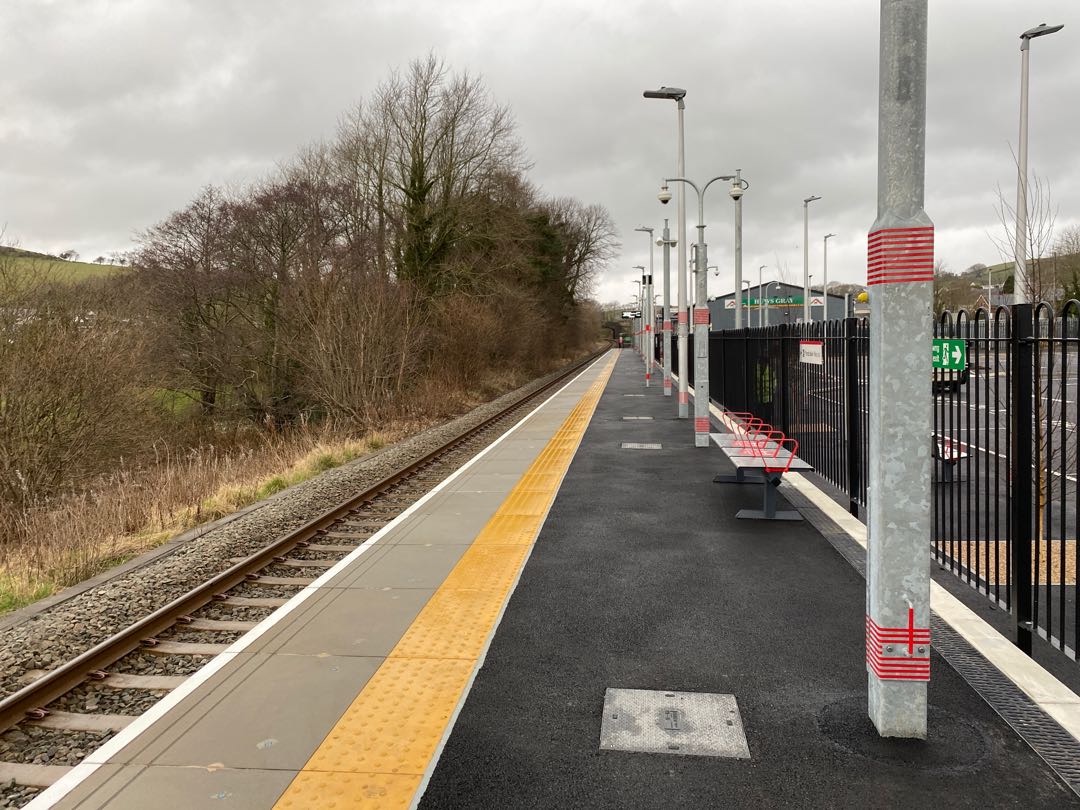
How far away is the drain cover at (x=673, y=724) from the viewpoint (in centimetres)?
403

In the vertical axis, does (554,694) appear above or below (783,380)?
below

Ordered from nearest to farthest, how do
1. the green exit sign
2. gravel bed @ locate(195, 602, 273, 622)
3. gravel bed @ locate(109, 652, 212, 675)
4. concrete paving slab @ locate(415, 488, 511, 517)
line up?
gravel bed @ locate(109, 652, 212, 675)
the green exit sign
gravel bed @ locate(195, 602, 273, 622)
concrete paving slab @ locate(415, 488, 511, 517)

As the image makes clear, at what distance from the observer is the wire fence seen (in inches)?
194

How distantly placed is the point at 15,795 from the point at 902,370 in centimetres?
470

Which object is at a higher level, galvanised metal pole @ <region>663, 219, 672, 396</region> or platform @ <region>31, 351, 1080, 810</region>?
galvanised metal pole @ <region>663, 219, 672, 396</region>

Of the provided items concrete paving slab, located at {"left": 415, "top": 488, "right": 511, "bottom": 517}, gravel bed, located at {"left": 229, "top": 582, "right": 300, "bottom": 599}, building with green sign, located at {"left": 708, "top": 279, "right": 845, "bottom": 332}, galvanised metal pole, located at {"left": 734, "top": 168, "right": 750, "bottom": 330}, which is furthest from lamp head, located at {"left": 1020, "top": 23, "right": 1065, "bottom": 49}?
building with green sign, located at {"left": 708, "top": 279, "right": 845, "bottom": 332}

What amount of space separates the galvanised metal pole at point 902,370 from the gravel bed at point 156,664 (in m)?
4.19

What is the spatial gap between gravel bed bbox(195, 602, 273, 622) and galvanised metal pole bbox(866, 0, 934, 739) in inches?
180

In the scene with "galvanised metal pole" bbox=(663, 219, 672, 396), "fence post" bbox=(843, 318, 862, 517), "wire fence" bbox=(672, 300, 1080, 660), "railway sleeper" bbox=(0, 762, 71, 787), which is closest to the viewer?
"railway sleeper" bbox=(0, 762, 71, 787)

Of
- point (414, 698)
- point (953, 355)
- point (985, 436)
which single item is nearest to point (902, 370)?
point (953, 355)

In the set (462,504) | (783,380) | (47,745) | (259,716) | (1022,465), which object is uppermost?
(783,380)

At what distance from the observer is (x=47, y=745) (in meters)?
4.34

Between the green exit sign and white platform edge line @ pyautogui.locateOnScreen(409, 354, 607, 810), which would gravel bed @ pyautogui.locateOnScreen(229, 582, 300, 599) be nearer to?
white platform edge line @ pyautogui.locateOnScreen(409, 354, 607, 810)

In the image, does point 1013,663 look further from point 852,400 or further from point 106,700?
point 106,700
